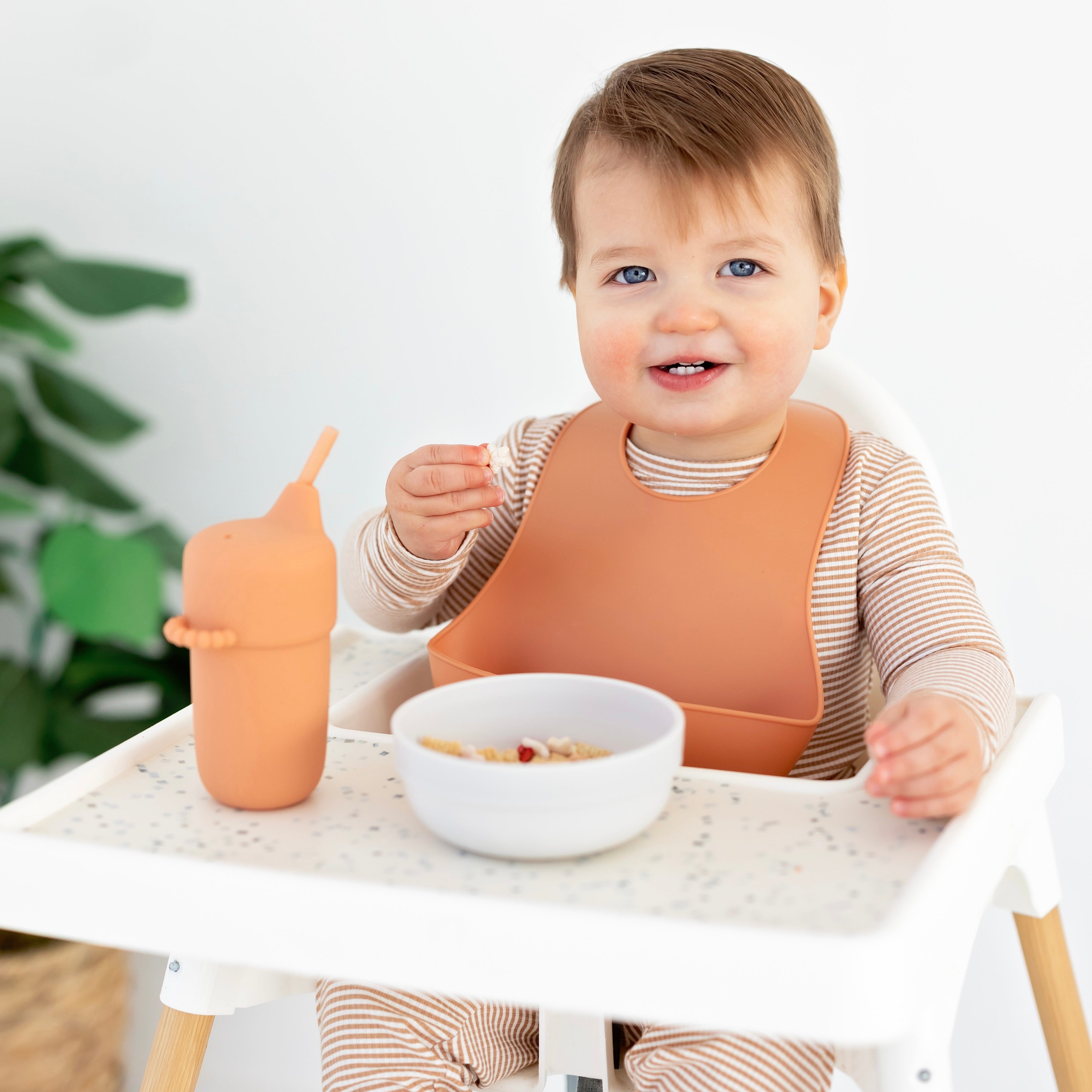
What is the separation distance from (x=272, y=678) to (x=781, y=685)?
36 centimetres

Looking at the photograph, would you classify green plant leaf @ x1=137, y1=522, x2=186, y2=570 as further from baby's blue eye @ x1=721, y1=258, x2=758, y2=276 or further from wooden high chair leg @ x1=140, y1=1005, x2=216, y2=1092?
baby's blue eye @ x1=721, y1=258, x2=758, y2=276

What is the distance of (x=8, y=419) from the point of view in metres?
1.69

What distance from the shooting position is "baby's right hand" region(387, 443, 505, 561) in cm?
85

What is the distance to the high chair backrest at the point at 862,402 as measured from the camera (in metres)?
1.07

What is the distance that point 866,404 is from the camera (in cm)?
110

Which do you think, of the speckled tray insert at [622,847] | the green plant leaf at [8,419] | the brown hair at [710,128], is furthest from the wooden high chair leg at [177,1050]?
the green plant leaf at [8,419]

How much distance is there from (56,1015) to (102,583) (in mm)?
562

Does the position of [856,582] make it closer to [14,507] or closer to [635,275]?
[635,275]

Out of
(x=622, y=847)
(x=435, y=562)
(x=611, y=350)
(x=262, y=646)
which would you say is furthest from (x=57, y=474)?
(x=622, y=847)

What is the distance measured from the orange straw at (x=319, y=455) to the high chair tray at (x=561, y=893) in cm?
19

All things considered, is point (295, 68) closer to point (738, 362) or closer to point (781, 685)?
point (738, 362)

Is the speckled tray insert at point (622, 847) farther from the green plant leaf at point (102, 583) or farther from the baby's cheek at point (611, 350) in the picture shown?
the green plant leaf at point (102, 583)

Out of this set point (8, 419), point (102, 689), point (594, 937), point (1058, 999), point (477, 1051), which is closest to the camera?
point (594, 937)

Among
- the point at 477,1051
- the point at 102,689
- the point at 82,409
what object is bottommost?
the point at 102,689
